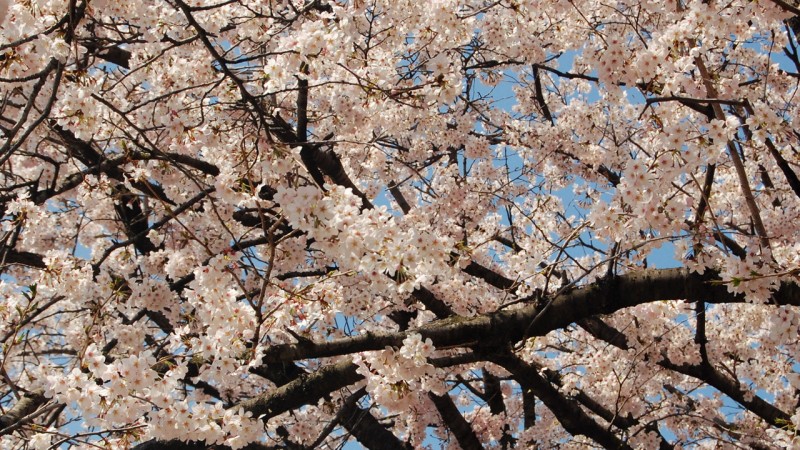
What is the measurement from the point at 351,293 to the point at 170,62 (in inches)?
91.0

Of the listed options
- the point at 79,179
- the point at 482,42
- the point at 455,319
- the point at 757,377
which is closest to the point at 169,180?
the point at 79,179

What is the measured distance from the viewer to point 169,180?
16.8 feet

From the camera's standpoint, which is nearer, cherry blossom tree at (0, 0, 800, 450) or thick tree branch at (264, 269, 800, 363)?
cherry blossom tree at (0, 0, 800, 450)

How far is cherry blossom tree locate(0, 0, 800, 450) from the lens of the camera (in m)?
3.47

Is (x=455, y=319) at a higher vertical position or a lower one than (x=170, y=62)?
lower

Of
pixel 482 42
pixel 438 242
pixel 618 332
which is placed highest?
pixel 482 42

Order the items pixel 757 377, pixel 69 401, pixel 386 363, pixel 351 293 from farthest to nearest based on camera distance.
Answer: pixel 757 377 < pixel 351 293 < pixel 386 363 < pixel 69 401

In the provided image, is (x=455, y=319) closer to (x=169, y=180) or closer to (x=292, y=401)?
(x=292, y=401)

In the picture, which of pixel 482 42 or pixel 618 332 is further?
pixel 482 42

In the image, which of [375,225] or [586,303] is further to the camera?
[586,303]

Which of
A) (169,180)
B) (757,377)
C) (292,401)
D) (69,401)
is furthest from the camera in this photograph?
(757,377)

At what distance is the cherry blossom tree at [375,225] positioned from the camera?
11.4 ft

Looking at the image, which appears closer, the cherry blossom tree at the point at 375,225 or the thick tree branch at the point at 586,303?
the cherry blossom tree at the point at 375,225

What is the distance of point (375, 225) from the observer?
3.11m
